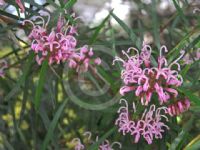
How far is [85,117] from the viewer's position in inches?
49.4

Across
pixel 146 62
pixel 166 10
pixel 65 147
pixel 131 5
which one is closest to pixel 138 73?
pixel 146 62

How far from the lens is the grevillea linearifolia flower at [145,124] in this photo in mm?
669

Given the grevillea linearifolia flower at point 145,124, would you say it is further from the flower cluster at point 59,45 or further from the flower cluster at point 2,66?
the flower cluster at point 2,66

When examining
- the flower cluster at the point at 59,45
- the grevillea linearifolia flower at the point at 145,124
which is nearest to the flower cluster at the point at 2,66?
the flower cluster at the point at 59,45

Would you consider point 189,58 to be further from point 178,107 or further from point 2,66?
point 2,66

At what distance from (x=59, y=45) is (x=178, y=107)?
0.19m

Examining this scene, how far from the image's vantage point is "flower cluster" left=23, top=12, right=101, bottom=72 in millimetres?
678

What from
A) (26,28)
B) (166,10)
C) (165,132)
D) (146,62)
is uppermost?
(166,10)

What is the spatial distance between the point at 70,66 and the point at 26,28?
0.10 meters

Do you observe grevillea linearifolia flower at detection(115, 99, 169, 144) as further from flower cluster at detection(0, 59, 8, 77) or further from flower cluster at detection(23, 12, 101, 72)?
flower cluster at detection(0, 59, 8, 77)

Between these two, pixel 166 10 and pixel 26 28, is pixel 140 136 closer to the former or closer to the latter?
pixel 26 28

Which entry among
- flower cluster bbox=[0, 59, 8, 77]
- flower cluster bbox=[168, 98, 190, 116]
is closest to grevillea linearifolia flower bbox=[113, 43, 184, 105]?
flower cluster bbox=[168, 98, 190, 116]

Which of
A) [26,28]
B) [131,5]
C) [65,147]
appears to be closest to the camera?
[26,28]

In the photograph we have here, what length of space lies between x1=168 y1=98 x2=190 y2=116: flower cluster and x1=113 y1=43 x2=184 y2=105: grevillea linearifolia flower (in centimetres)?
1
